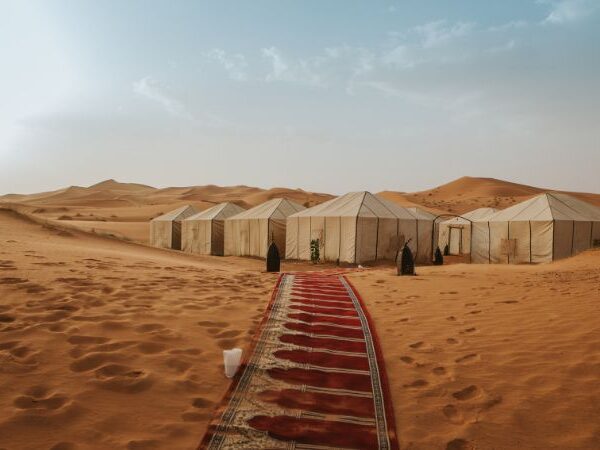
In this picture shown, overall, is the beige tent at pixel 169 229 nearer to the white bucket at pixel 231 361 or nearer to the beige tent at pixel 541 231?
the beige tent at pixel 541 231

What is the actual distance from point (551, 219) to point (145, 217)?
144 ft

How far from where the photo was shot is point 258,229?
A: 68.7 feet

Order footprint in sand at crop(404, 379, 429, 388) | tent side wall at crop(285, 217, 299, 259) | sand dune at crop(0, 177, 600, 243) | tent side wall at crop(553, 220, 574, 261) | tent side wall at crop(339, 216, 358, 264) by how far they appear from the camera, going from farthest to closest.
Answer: sand dune at crop(0, 177, 600, 243) < tent side wall at crop(285, 217, 299, 259) < tent side wall at crop(553, 220, 574, 261) < tent side wall at crop(339, 216, 358, 264) < footprint in sand at crop(404, 379, 429, 388)

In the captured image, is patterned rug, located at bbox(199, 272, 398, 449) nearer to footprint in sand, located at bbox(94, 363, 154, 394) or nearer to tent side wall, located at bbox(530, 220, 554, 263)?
footprint in sand, located at bbox(94, 363, 154, 394)

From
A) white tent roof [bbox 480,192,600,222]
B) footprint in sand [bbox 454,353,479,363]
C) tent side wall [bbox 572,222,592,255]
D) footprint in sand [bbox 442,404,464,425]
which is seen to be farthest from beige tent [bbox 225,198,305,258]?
footprint in sand [bbox 442,404,464,425]

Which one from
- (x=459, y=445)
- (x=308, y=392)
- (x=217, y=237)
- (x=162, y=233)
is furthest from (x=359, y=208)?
(x=162, y=233)

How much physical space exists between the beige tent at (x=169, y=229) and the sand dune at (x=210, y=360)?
2023 centimetres

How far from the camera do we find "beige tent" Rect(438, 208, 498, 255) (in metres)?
27.1

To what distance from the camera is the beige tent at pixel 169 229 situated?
27547mm

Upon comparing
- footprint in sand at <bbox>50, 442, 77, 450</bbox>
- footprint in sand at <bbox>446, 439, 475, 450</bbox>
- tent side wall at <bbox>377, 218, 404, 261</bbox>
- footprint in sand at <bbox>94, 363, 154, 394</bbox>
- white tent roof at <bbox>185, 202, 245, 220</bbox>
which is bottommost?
footprint in sand at <bbox>446, 439, 475, 450</bbox>

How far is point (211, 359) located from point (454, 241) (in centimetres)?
2661

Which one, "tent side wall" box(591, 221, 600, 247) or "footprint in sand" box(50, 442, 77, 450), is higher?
"tent side wall" box(591, 221, 600, 247)

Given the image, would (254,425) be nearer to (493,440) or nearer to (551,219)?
(493,440)

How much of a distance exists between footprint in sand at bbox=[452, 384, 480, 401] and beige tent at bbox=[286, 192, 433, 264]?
13231 millimetres
